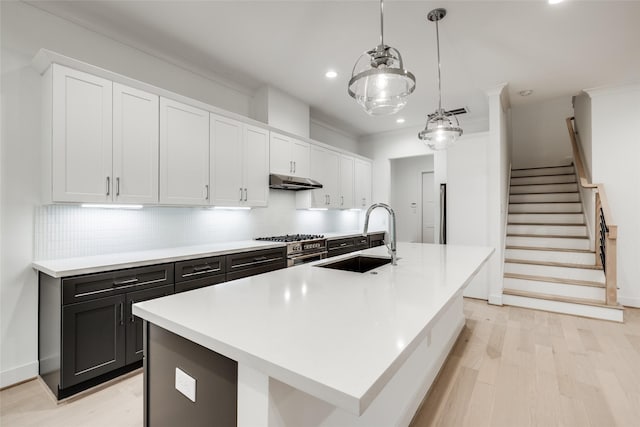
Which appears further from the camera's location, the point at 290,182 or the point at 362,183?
the point at 362,183

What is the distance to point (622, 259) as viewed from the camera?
13.2 ft

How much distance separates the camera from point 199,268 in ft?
8.58

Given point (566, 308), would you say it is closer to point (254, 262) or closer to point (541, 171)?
point (541, 171)

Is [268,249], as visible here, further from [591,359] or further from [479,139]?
[479,139]

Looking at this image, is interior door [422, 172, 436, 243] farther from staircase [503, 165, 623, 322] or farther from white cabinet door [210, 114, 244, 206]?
white cabinet door [210, 114, 244, 206]

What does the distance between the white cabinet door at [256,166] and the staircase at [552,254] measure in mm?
3602

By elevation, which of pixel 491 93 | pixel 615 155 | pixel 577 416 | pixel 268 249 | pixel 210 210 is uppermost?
pixel 491 93

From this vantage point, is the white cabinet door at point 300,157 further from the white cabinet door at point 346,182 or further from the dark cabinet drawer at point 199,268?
the dark cabinet drawer at point 199,268

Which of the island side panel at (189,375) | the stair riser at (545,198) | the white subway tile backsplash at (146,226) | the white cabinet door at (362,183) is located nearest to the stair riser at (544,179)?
the stair riser at (545,198)

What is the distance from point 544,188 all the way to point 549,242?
1650 millimetres

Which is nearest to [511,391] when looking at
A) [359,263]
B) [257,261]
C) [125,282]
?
[359,263]

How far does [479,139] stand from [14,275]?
17.8 ft

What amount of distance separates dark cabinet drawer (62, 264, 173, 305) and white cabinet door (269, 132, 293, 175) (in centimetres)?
192

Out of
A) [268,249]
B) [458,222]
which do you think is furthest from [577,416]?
[458,222]
